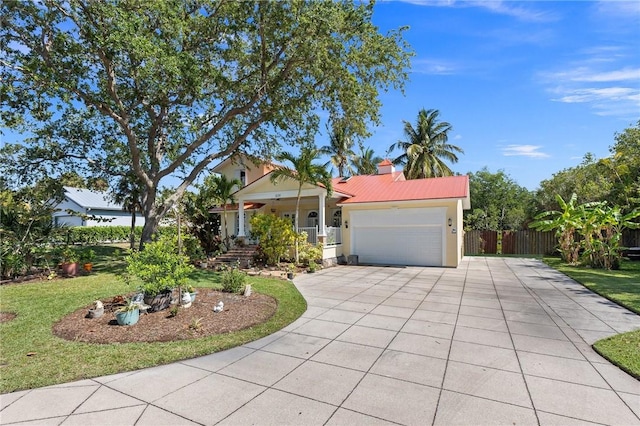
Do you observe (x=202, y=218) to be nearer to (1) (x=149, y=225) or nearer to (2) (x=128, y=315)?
(1) (x=149, y=225)

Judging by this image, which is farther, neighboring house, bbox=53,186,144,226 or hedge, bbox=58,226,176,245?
neighboring house, bbox=53,186,144,226

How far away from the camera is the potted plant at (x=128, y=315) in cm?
556

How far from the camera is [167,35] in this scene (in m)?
11.1

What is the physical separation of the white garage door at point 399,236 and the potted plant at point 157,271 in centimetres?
1096

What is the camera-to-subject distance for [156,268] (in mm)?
6082

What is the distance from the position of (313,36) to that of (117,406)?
36.4 ft

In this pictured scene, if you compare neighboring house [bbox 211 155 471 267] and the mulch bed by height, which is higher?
neighboring house [bbox 211 155 471 267]

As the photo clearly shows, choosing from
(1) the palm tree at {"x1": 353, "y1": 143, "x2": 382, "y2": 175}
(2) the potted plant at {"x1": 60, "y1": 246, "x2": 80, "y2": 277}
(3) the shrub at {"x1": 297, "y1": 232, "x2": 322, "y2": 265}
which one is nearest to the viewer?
(2) the potted plant at {"x1": 60, "y1": 246, "x2": 80, "y2": 277}

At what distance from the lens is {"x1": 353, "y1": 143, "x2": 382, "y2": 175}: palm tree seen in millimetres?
31828

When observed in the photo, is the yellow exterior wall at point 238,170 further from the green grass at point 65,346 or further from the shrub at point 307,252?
the green grass at point 65,346

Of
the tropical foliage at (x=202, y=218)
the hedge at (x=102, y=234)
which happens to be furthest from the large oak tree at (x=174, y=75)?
the hedge at (x=102, y=234)

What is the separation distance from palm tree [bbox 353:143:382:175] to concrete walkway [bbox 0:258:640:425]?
2621 centimetres

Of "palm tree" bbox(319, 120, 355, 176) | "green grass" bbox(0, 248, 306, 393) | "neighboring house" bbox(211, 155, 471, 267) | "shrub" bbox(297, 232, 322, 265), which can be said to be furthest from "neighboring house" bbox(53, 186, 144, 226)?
"green grass" bbox(0, 248, 306, 393)

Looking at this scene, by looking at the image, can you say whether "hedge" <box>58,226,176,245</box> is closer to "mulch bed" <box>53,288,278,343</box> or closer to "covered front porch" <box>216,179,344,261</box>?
"covered front porch" <box>216,179,344,261</box>
